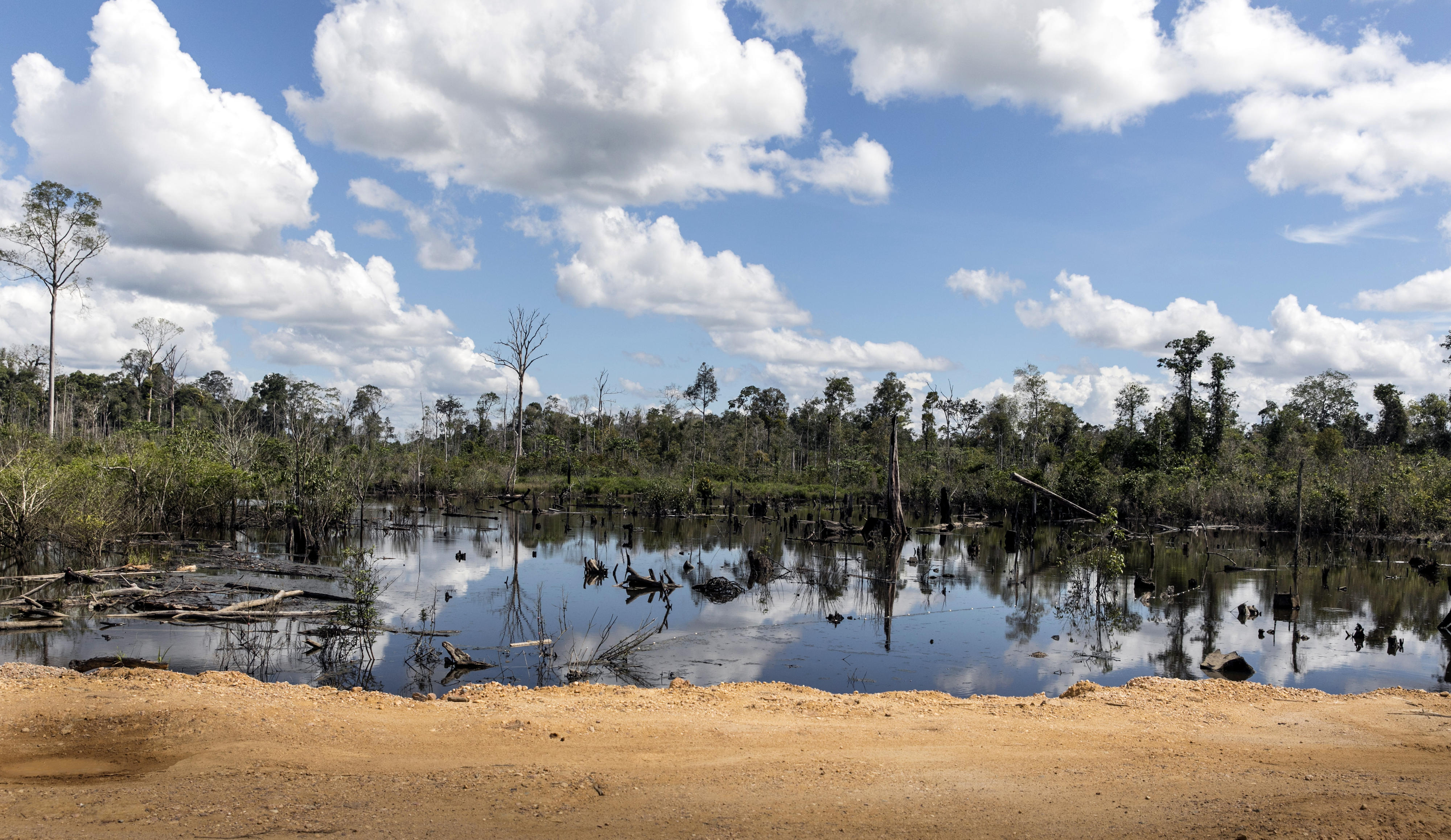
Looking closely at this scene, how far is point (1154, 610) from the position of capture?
15.9 m

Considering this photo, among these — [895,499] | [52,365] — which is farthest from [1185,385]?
[52,365]

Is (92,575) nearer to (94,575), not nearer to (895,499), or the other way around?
(94,575)

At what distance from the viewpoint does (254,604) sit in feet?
39.1

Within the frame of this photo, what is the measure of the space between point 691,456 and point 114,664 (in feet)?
161

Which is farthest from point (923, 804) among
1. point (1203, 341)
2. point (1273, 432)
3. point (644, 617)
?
point (1273, 432)

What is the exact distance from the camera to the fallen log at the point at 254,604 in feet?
38.6

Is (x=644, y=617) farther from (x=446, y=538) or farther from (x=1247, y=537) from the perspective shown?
(x=1247, y=537)

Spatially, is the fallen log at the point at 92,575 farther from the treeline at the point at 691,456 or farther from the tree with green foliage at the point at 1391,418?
the tree with green foliage at the point at 1391,418

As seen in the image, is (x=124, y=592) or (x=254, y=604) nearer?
(x=254, y=604)

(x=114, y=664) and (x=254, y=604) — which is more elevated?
(x=254, y=604)

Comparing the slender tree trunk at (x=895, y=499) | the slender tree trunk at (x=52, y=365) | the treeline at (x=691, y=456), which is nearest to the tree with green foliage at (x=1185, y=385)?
the treeline at (x=691, y=456)

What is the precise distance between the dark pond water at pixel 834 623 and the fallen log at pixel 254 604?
0.32 metres

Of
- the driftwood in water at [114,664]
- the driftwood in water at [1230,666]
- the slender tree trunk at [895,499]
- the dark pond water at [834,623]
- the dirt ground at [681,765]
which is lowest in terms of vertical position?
the dark pond water at [834,623]

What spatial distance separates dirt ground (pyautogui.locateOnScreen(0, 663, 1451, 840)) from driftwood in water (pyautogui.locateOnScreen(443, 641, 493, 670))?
1.97 meters
